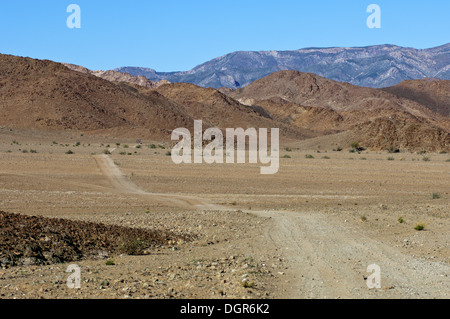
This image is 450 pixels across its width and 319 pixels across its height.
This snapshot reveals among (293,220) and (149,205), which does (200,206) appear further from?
(293,220)

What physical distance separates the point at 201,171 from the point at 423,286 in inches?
1157

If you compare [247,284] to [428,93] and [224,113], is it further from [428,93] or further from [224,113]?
[428,93]

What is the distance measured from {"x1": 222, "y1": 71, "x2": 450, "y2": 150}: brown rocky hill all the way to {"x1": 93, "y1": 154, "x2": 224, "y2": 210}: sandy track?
3967cm

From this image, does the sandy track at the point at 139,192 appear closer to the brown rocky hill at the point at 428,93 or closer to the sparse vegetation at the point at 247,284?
the sparse vegetation at the point at 247,284

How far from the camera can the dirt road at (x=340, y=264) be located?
9.61 meters

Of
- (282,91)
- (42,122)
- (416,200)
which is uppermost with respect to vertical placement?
(282,91)

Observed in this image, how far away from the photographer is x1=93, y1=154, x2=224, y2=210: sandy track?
24.3 m

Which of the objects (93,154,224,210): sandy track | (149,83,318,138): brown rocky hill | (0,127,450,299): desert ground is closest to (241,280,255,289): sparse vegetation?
(0,127,450,299): desert ground

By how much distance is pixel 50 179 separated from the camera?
32156 millimetres

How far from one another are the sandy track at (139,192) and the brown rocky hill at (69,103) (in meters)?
48.6

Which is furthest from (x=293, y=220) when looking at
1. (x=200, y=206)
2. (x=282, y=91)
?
(x=282, y=91)

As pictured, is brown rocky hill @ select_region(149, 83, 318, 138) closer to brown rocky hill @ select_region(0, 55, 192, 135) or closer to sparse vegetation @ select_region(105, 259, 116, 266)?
brown rocky hill @ select_region(0, 55, 192, 135)

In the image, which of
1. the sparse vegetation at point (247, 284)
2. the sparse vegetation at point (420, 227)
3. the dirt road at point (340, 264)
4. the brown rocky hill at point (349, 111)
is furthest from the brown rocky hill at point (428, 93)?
the sparse vegetation at point (247, 284)

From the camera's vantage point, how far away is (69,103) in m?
96.9
